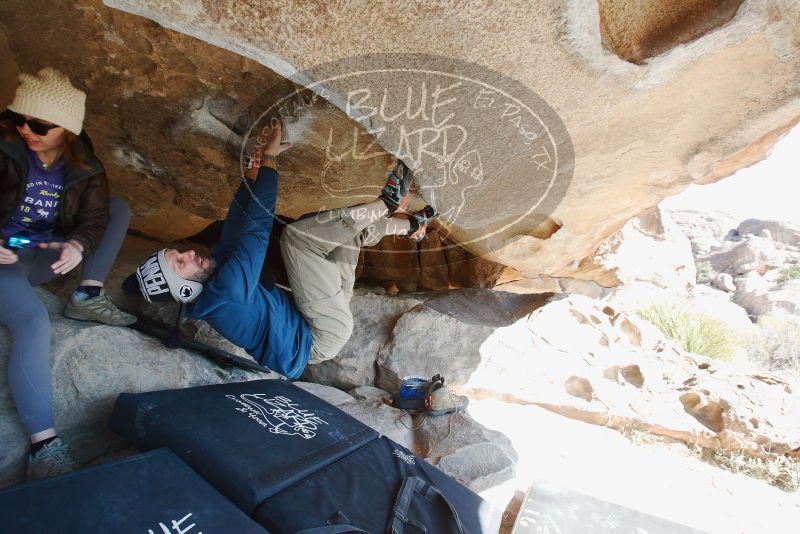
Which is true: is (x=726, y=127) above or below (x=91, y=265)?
above

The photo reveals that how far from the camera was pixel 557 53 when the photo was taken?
5.22 ft

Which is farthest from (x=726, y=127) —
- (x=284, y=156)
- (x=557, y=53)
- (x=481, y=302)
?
(x=284, y=156)

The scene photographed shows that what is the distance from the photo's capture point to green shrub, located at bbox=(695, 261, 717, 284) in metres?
16.4

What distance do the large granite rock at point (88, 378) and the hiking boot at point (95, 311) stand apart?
0.05 meters

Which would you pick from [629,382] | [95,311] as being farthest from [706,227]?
[95,311]

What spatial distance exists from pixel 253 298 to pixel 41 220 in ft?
3.02

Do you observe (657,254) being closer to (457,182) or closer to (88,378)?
(457,182)

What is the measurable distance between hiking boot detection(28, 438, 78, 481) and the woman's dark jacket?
0.77m

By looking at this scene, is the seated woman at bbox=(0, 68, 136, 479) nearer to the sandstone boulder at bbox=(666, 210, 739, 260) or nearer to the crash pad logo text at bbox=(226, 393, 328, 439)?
the crash pad logo text at bbox=(226, 393, 328, 439)

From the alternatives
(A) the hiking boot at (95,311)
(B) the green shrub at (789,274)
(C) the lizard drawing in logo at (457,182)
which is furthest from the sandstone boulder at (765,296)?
(A) the hiking boot at (95,311)

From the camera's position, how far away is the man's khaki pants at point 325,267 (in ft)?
6.48

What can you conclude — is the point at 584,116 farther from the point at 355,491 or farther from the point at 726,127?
the point at 355,491

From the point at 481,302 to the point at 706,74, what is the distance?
103 inches

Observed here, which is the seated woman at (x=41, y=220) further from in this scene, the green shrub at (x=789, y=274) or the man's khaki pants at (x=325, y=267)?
the green shrub at (x=789, y=274)
